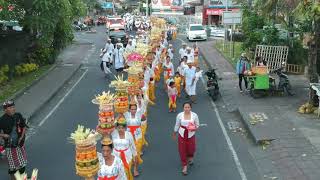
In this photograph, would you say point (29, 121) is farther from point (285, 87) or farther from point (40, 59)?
point (40, 59)

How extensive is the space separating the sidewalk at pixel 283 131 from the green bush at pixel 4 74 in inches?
357

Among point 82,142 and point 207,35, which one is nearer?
point 82,142

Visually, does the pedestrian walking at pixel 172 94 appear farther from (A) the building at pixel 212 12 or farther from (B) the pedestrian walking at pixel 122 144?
(A) the building at pixel 212 12

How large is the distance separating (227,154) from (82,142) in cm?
568

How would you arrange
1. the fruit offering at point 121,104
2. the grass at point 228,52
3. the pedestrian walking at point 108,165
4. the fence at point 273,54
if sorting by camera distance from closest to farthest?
the pedestrian walking at point 108,165 < the fruit offering at point 121,104 < the fence at point 273,54 < the grass at point 228,52

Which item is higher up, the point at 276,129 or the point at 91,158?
the point at 91,158

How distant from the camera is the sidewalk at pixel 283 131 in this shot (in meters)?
11.7

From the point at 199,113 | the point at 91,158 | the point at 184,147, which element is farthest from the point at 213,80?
the point at 91,158

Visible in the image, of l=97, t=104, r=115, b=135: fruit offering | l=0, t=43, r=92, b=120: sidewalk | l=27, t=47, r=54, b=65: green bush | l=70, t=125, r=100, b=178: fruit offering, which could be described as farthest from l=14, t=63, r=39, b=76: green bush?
l=70, t=125, r=100, b=178: fruit offering

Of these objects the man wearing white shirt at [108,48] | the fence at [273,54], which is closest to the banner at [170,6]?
the man wearing white shirt at [108,48]

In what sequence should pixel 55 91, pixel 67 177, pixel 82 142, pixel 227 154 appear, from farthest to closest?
1. pixel 55 91
2. pixel 227 154
3. pixel 67 177
4. pixel 82 142

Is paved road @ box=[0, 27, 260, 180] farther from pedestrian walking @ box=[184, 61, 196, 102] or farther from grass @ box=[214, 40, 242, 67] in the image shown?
grass @ box=[214, 40, 242, 67]

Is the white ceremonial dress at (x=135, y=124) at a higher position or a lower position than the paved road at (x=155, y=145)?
higher

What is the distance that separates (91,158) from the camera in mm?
8125
